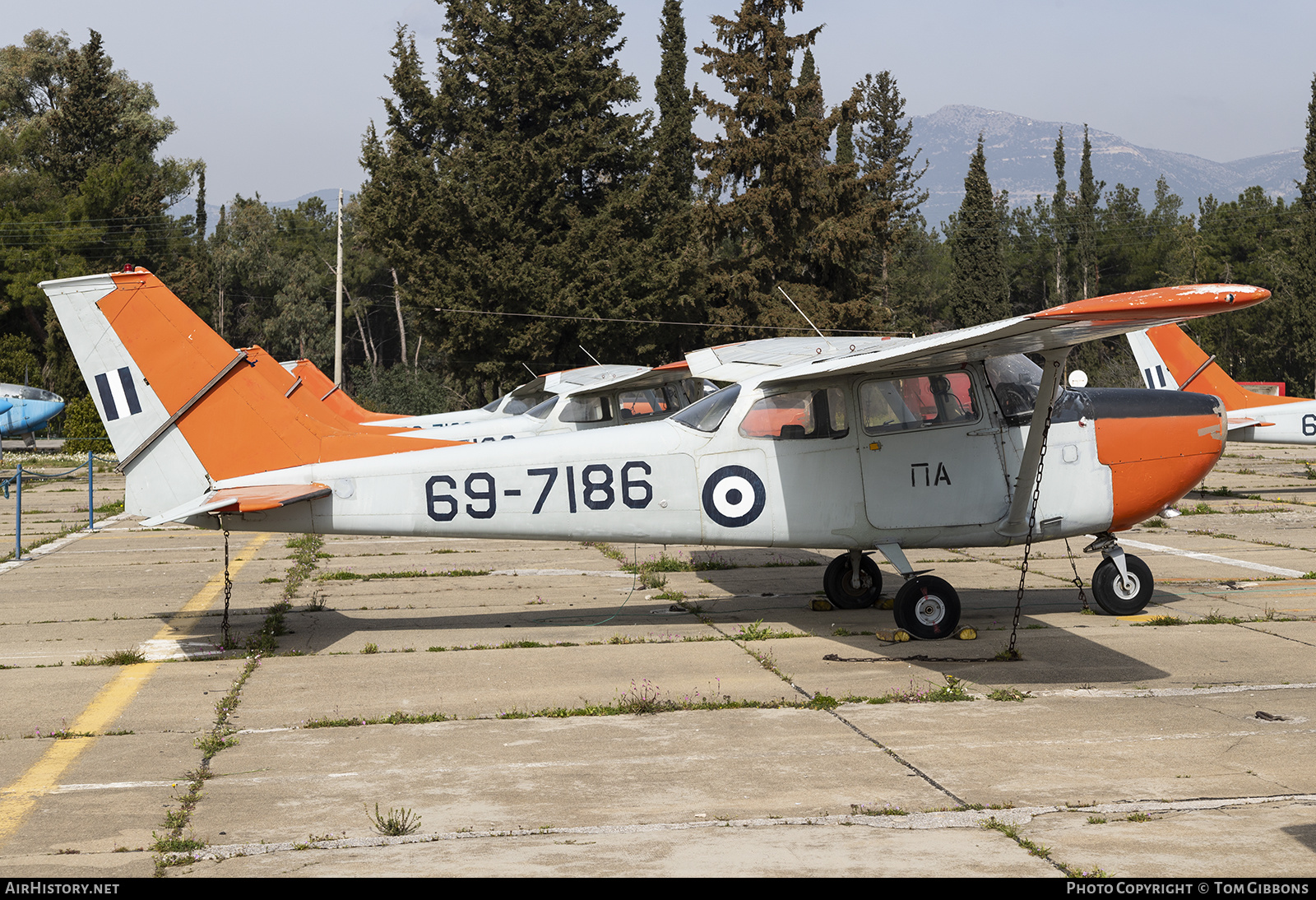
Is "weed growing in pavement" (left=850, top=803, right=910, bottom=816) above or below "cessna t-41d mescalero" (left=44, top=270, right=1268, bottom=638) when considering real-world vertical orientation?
below

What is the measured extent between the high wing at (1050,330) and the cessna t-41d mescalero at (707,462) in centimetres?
12

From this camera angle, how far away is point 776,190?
144 feet

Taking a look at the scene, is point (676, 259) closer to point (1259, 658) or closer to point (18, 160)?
point (1259, 658)

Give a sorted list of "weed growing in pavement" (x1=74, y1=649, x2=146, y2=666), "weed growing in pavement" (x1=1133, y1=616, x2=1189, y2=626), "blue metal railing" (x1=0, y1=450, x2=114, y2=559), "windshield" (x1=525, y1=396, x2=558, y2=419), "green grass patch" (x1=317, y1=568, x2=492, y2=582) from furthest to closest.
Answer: "windshield" (x1=525, y1=396, x2=558, y2=419) → "blue metal railing" (x1=0, y1=450, x2=114, y2=559) → "green grass patch" (x1=317, y1=568, x2=492, y2=582) → "weed growing in pavement" (x1=1133, y1=616, x2=1189, y2=626) → "weed growing in pavement" (x1=74, y1=649, x2=146, y2=666)

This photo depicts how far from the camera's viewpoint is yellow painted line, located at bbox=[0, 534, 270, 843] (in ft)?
18.2

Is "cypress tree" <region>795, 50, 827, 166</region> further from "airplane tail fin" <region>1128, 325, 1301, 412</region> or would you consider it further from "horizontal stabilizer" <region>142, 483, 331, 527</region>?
"horizontal stabilizer" <region>142, 483, 331, 527</region>

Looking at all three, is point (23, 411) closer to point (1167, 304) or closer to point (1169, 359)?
point (1169, 359)

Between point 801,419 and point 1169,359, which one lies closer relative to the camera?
point 801,419

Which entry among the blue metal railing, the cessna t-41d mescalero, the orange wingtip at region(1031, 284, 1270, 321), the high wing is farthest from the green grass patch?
the orange wingtip at region(1031, 284, 1270, 321)

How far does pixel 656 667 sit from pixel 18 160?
68596 mm

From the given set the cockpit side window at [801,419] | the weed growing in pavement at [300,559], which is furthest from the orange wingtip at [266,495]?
the cockpit side window at [801,419]

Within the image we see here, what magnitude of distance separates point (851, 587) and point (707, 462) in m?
2.44

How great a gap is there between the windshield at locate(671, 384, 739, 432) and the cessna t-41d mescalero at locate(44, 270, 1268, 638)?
16 mm

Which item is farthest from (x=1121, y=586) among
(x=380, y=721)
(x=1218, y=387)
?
(x=1218, y=387)
